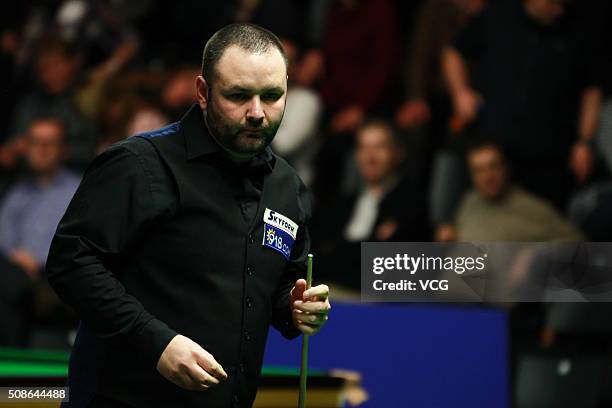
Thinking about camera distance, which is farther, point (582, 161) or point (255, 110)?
point (582, 161)

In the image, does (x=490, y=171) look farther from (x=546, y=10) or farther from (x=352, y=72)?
(x=352, y=72)

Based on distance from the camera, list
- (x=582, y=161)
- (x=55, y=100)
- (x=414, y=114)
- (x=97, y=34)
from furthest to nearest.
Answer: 1. (x=97, y=34)
2. (x=55, y=100)
3. (x=414, y=114)
4. (x=582, y=161)

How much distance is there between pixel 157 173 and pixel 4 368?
59.0 inches

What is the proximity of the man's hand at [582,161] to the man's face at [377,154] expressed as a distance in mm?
892

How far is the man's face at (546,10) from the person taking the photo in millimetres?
5445

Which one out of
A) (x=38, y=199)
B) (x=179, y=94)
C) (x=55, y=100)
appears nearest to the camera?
(x=38, y=199)

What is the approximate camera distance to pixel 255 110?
7.16 ft

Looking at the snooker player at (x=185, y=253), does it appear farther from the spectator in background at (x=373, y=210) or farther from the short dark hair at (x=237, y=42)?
the spectator in background at (x=373, y=210)

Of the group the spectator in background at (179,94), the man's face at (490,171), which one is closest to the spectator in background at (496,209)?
the man's face at (490,171)

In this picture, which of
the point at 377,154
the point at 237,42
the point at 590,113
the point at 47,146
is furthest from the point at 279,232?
the point at 47,146

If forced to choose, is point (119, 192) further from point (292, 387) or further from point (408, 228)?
point (408, 228)

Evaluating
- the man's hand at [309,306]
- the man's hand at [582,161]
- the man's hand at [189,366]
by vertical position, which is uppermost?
the man's hand at [582,161]

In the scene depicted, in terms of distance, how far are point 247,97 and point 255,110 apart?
1.5 inches

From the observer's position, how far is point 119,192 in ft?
7.05
